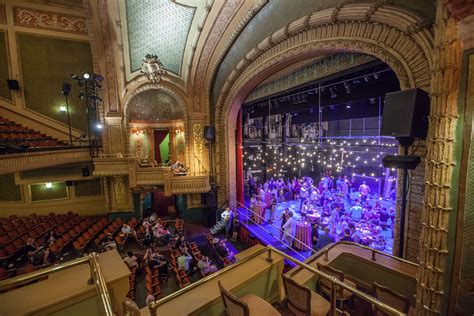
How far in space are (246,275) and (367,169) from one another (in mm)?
13607

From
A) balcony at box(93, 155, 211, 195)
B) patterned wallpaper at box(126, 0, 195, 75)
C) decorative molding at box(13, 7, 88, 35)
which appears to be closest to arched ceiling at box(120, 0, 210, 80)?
patterned wallpaper at box(126, 0, 195, 75)

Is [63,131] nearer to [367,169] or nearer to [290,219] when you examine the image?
[290,219]

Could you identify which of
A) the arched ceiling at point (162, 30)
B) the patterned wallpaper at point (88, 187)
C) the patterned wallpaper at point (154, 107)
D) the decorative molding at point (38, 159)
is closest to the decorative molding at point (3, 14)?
the arched ceiling at point (162, 30)

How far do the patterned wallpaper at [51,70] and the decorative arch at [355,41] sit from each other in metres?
9.19

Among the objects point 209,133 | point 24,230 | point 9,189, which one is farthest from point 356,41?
point 9,189

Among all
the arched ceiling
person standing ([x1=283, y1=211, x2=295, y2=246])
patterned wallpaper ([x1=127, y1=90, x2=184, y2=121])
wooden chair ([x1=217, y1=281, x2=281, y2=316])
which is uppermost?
the arched ceiling

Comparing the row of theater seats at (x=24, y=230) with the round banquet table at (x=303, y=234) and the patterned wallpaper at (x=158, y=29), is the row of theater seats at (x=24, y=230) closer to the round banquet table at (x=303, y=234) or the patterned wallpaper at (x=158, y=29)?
the patterned wallpaper at (x=158, y=29)

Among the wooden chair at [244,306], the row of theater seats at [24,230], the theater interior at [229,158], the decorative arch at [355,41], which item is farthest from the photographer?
the row of theater seats at [24,230]

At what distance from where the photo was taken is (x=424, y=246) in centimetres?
251

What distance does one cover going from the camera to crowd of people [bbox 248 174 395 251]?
7305 mm

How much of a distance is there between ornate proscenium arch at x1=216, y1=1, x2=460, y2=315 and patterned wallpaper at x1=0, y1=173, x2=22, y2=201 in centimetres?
1262

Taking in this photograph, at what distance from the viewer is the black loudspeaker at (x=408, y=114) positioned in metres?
3.23

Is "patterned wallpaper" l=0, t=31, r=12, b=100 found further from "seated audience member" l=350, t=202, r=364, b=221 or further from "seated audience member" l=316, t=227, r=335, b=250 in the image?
"seated audience member" l=350, t=202, r=364, b=221

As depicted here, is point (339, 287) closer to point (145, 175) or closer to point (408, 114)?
point (408, 114)
